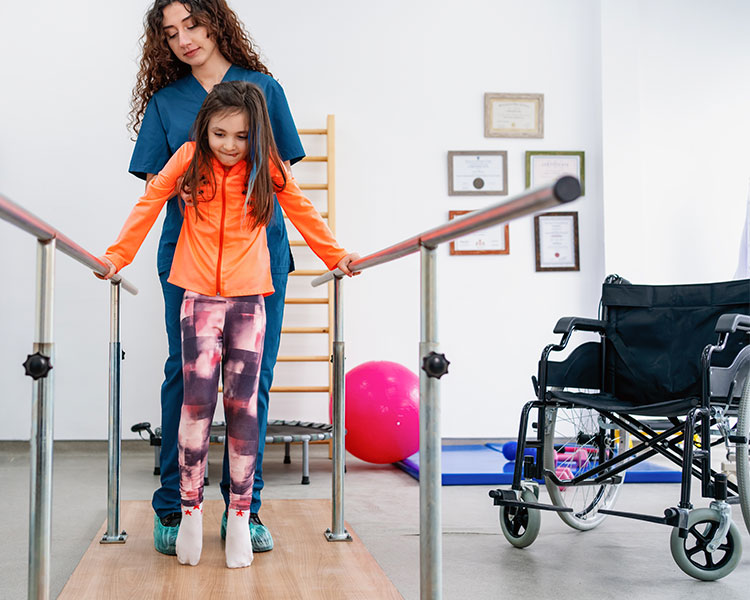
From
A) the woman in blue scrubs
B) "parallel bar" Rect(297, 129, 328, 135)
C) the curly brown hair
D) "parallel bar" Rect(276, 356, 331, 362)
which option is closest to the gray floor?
the woman in blue scrubs

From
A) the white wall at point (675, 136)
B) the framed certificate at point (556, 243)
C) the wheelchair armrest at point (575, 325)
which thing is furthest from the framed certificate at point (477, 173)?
the wheelchair armrest at point (575, 325)

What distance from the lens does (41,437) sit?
138cm

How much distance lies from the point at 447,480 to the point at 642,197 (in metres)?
2.28

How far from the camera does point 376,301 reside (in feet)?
15.6

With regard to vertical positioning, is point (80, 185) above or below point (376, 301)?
above

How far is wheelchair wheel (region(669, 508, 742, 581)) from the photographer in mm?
2131

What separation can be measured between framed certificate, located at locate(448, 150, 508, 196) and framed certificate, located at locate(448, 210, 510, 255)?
155 mm

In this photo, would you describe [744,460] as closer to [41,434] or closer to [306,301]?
[41,434]

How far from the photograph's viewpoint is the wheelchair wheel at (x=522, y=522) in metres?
2.40

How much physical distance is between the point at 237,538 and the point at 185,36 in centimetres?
129

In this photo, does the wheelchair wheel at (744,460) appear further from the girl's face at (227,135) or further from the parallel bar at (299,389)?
the parallel bar at (299,389)

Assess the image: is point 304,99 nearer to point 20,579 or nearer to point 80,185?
point 80,185

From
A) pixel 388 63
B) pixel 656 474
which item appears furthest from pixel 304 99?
pixel 656 474

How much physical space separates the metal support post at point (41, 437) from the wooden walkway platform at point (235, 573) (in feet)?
1.39
